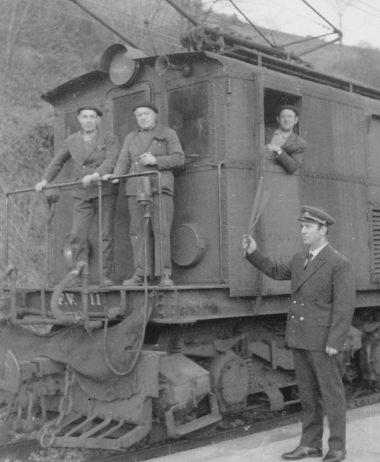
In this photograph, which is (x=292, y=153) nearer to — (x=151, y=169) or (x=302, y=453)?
(x=151, y=169)

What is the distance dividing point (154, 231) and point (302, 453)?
2439 millimetres

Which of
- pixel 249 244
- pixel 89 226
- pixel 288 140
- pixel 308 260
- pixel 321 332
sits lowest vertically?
pixel 321 332

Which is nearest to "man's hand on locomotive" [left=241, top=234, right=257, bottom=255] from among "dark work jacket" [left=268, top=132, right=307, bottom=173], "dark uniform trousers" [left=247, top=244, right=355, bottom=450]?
"dark uniform trousers" [left=247, top=244, right=355, bottom=450]

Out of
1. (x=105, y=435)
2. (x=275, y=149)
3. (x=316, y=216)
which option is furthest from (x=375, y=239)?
(x=105, y=435)

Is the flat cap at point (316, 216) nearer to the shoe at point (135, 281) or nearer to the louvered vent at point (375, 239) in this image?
the shoe at point (135, 281)

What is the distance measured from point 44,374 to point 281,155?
3145 millimetres

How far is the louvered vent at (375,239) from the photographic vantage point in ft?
26.5

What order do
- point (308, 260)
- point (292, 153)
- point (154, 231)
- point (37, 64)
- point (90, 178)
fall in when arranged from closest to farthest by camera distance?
1. point (308, 260)
2. point (90, 178)
3. point (154, 231)
4. point (292, 153)
5. point (37, 64)

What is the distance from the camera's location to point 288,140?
7.00 m

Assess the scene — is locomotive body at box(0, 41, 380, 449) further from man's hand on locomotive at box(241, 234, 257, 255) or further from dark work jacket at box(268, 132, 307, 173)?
man's hand on locomotive at box(241, 234, 257, 255)

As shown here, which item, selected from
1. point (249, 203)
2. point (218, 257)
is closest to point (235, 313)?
point (218, 257)

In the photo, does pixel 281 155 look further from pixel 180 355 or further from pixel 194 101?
pixel 180 355

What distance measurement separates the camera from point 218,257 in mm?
6480

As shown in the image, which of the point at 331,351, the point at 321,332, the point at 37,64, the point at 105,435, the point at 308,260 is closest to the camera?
the point at 331,351
